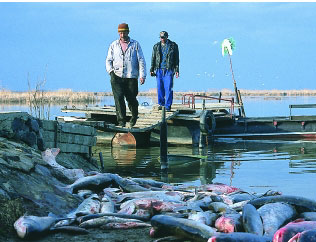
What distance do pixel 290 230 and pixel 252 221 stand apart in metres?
0.59

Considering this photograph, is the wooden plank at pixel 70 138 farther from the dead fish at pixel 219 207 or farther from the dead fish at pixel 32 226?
the dead fish at pixel 32 226

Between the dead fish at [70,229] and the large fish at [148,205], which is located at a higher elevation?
the large fish at [148,205]

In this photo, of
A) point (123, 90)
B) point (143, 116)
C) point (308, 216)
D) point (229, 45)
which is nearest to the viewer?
point (308, 216)

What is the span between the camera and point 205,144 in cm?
2131

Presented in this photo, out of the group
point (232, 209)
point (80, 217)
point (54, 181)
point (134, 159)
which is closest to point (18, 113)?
point (54, 181)

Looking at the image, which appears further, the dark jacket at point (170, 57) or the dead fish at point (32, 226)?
the dark jacket at point (170, 57)

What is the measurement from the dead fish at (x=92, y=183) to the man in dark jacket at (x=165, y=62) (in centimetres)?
867

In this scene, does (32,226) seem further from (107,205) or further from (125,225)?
(107,205)

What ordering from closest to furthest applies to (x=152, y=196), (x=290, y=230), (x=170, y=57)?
(x=290, y=230)
(x=152, y=196)
(x=170, y=57)

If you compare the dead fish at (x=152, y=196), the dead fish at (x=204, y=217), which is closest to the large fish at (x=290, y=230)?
the dead fish at (x=204, y=217)

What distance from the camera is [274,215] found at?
6.63m

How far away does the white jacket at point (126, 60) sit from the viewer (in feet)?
45.5

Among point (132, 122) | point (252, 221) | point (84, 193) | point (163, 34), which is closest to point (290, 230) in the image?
point (252, 221)

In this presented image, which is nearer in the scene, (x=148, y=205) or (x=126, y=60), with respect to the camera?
(x=148, y=205)
